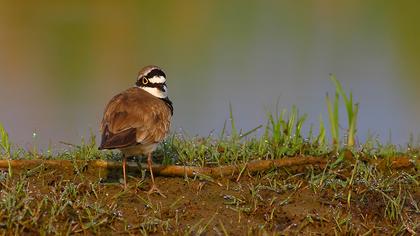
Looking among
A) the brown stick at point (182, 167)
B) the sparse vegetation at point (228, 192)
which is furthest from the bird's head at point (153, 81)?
the brown stick at point (182, 167)

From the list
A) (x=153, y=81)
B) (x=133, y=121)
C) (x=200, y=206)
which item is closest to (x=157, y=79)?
(x=153, y=81)

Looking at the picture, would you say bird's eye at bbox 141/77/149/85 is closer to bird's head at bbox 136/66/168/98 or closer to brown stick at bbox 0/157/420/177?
bird's head at bbox 136/66/168/98

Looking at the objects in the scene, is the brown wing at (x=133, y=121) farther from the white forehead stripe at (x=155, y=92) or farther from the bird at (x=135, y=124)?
the white forehead stripe at (x=155, y=92)

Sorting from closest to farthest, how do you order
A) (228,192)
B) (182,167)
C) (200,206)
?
1. (200,206)
2. (228,192)
3. (182,167)

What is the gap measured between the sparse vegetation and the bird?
0.70ft

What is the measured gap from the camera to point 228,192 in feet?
19.9

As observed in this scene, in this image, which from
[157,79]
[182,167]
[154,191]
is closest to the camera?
[154,191]

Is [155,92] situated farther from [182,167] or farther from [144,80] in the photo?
[182,167]

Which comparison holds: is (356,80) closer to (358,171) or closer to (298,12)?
(358,171)

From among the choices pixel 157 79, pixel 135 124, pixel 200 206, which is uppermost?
pixel 157 79

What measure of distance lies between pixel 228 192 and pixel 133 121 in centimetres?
88

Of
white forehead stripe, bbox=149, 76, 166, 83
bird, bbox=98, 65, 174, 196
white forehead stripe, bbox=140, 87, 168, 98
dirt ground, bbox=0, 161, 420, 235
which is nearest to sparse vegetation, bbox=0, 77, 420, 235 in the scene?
dirt ground, bbox=0, 161, 420, 235

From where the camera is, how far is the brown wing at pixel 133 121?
615 cm

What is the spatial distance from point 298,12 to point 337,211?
1610 centimetres
